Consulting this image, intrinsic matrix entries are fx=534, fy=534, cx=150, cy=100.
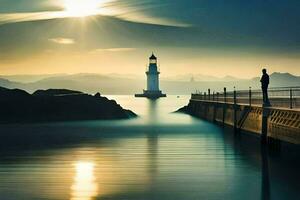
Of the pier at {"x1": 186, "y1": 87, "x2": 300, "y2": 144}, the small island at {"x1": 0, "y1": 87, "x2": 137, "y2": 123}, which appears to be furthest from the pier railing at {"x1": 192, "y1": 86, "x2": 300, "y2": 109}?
the small island at {"x1": 0, "y1": 87, "x2": 137, "y2": 123}

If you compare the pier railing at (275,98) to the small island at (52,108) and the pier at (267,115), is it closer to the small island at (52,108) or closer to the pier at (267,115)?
the pier at (267,115)

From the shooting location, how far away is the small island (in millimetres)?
67062

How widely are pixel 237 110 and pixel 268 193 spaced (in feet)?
80.7

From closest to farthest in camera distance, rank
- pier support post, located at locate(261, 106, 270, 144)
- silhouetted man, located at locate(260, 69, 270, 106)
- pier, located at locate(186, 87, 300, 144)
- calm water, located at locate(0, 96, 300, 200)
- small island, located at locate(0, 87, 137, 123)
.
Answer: calm water, located at locate(0, 96, 300, 200), pier, located at locate(186, 87, 300, 144), pier support post, located at locate(261, 106, 270, 144), silhouetted man, located at locate(260, 69, 270, 106), small island, located at locate(0, 87, 137, 123)

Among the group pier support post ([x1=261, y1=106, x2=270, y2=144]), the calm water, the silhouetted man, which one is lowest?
the calm water

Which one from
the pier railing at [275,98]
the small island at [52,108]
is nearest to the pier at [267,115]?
the pier railing at [275,98]

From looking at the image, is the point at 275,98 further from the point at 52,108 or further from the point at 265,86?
the point at 52,108

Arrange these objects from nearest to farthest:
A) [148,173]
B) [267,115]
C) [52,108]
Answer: [148,173] < [267,115] < [52,108]

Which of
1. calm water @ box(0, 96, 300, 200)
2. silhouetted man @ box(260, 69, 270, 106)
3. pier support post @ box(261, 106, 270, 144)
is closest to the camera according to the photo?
calm water @ box(0, 96, 300, 200)

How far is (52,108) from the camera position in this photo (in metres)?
71.7

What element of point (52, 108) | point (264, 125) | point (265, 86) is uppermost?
point (265, 86)

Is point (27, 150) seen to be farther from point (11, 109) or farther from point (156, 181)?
point (11, 109)

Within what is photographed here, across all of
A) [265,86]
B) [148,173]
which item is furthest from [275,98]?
[148,173]

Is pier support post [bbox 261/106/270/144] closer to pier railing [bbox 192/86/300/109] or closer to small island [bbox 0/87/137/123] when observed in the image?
pier railing [bbox 192/86/300/109]
